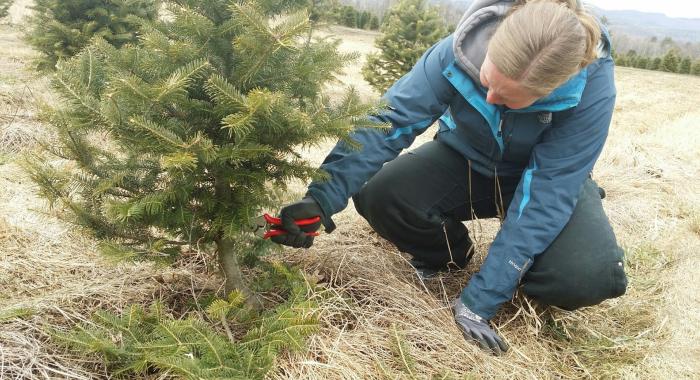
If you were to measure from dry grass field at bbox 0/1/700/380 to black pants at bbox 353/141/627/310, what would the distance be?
186 mm

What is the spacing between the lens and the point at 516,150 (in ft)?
8.66

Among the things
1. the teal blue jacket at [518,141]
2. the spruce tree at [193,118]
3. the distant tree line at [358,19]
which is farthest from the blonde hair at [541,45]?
the distant tree line at [358,19]

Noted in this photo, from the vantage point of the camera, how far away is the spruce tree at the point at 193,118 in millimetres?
1559

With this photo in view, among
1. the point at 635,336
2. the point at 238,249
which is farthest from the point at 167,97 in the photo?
the point at 635,336

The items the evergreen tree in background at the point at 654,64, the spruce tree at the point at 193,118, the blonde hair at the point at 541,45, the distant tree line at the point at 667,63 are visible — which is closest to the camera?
the spruce tree at the point at 193,118

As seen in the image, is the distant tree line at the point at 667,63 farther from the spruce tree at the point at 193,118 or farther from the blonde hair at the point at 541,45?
the spruce tree at the point at 193,118

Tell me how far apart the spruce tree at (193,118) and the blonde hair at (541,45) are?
2.07 ft

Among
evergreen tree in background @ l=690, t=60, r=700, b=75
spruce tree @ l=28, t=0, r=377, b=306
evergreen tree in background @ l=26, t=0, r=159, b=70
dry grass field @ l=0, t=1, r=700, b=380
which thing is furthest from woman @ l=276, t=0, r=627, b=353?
evergreen tree in background @ l=690, t=60, r=700, b=75

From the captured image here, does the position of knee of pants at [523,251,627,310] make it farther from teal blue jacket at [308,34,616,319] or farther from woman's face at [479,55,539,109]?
woman's face at [479,55,539,109]

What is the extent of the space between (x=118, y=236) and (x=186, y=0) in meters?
0.91

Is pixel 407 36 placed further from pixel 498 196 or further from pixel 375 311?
pixel 375 311

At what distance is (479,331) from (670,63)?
31791mm

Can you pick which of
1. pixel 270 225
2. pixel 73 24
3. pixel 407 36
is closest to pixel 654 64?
pixel 407 36

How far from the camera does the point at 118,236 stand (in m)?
1.94
